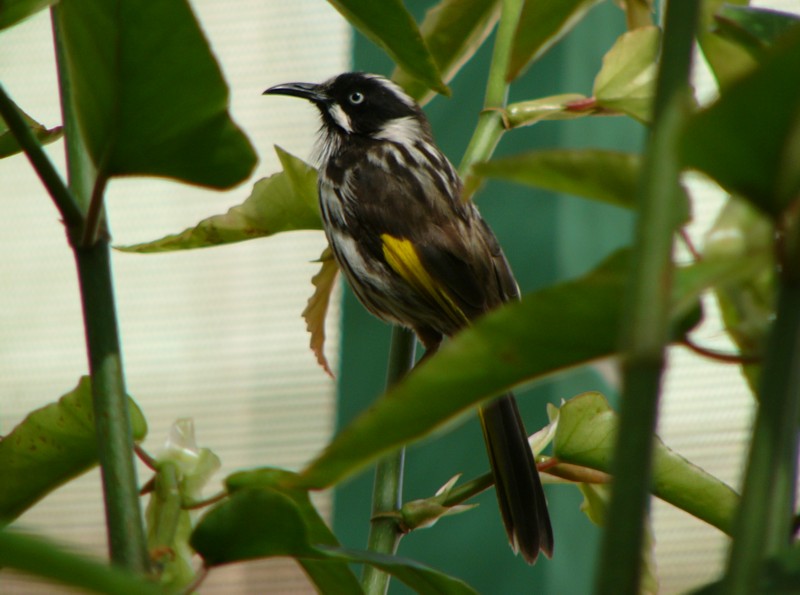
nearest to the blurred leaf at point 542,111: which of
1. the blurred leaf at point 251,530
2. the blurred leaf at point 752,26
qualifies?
the blurred leaf at point 752,26

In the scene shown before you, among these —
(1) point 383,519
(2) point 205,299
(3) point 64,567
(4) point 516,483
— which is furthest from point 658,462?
(2) point 205,299

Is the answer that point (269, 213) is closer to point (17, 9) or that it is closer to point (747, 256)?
point (17, 9)

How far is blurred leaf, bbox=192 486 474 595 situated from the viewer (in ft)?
1.71

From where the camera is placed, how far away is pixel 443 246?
5.76 feet

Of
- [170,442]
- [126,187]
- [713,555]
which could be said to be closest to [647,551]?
[170,442]

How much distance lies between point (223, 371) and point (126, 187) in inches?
21.8

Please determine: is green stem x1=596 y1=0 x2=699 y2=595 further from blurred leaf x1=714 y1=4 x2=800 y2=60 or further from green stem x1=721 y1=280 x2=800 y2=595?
blurred leaf x1=714 y1=4 x2=800 y2=60

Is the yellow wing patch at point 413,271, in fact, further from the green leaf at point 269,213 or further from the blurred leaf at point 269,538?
the blurred leaf at point 269,538

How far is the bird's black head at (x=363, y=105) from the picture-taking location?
216 centimetres

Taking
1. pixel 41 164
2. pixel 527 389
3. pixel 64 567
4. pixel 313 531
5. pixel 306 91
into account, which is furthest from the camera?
pixel 306 91

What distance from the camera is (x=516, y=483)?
1312mm

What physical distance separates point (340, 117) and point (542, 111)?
1.38 m

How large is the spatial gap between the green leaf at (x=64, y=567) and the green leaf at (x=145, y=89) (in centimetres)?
28

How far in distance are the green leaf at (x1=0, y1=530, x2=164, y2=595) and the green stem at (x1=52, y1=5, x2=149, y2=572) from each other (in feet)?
0.67
